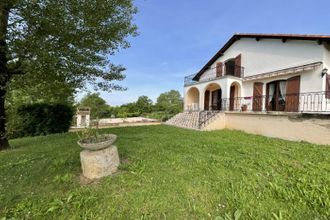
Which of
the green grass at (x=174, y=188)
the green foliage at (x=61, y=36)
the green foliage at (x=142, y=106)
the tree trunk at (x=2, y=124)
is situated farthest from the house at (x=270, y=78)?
the green foliage at (x=142, y=106)

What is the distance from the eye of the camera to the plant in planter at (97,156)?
142 inches

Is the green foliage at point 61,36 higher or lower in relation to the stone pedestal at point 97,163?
higher

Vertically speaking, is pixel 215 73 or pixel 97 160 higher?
pixel 215 73

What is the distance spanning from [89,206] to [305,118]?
868 cm

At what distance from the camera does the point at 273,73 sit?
11.2 meters

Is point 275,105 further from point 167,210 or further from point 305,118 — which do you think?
point 167,210

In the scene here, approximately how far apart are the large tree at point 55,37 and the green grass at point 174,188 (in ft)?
9.52

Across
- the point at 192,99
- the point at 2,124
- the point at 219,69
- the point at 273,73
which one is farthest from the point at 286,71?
the point at 2,124

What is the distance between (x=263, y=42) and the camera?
40.0 feet

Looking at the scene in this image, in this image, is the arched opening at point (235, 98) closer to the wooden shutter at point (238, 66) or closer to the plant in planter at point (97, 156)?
the wooden shutter at point (238, 66)

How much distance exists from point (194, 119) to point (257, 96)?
430 centimetres

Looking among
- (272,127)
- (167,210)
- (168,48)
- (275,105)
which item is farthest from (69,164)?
(168,48)

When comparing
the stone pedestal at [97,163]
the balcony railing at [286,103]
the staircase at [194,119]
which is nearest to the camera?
the stone pedestal at [97,163]

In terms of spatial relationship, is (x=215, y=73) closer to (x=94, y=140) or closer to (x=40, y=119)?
(x=40, y=119)
